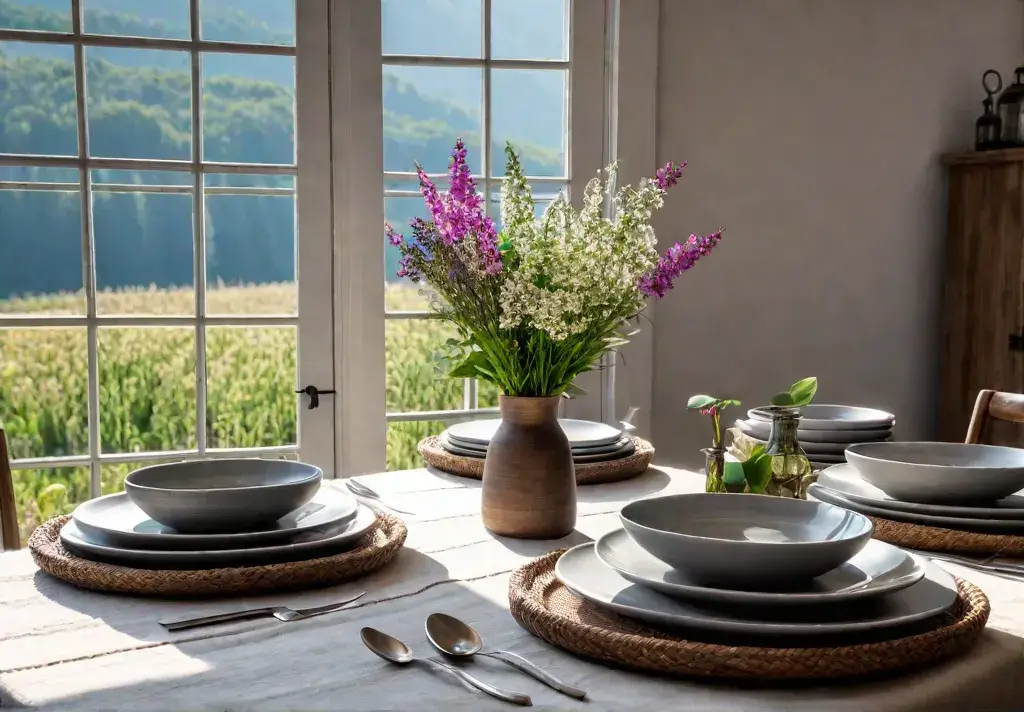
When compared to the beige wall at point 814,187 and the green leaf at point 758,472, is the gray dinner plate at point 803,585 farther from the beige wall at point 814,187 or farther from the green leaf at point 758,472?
the beige wall at point 814,187

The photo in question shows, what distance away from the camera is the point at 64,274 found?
247 centimetres

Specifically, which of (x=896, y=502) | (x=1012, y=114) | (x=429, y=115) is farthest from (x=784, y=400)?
(x=1012, y=114)

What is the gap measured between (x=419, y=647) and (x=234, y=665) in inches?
6.1

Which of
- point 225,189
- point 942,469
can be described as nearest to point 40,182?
point 225,189

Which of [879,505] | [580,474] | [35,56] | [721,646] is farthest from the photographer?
[35,56]

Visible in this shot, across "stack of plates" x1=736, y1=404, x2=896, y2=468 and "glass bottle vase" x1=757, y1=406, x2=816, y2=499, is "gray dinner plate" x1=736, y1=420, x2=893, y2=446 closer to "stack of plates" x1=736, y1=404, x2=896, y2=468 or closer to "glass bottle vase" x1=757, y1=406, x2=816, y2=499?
"stack of plates" x1=736, y1=404, x2=896, y2=468

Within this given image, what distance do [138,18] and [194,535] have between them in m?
1.91

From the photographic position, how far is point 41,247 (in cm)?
246

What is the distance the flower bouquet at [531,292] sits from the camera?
1133 mm

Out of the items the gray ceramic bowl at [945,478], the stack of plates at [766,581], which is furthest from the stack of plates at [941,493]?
the stack of plates at [766,581]

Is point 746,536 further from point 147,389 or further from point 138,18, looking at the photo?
point 138,18

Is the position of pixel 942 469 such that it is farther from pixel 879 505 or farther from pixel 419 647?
pixel 419 647

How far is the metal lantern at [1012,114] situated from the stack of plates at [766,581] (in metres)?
2.60

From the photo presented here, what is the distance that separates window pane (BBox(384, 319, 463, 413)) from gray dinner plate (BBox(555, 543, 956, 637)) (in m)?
1.87
